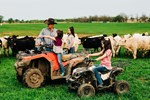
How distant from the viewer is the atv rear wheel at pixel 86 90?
1018cm

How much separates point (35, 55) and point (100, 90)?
2.46m

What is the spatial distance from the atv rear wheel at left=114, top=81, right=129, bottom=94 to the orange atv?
1.93 meters

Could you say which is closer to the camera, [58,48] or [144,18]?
[58,48]

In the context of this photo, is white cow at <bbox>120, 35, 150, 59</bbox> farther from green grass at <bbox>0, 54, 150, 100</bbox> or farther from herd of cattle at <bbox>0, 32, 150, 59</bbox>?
green grass at <bbox>0, 54, 150, 100</bbox>

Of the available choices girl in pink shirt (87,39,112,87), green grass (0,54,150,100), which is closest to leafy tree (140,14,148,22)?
green grass (0,54,150,100)

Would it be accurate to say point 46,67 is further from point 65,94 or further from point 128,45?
point 128,45

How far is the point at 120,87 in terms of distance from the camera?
417 inches

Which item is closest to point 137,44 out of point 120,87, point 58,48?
point 58,48

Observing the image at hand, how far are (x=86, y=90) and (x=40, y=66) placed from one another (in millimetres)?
2457

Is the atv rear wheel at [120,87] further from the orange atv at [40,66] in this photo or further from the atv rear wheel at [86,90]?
the orange atv at [40,66]

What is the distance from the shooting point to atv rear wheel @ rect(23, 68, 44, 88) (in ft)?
38.1

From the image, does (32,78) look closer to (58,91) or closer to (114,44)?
(58,91)

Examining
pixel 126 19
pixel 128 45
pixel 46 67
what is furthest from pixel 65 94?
pixel 126 19

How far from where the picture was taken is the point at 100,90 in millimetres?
10906
